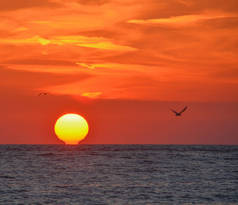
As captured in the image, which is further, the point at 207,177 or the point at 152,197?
the point at 207,177

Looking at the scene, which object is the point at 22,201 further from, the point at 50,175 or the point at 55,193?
the point at 50,175

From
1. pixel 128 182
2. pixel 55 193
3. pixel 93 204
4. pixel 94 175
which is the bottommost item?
pixel 93 204

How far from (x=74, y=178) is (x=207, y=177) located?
16.6 m

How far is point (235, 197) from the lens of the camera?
45.2m

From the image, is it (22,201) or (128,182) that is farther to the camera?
(128,182)

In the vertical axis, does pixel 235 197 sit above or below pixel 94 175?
below

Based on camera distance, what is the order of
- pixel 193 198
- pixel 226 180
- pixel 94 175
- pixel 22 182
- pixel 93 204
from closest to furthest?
pixel 93 204
pixel 193 198
pixel 22 182
pixel 226 180
pixel 94 175

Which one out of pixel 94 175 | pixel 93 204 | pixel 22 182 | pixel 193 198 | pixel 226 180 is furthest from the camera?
pixel 94 175

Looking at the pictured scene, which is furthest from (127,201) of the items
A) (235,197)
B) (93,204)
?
(235,197)

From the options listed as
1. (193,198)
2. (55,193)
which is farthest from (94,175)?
(193,198)

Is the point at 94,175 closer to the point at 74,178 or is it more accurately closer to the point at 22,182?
the point at 74,178

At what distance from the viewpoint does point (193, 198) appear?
146 ft

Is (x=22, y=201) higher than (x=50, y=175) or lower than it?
lower

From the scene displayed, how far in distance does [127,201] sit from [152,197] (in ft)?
10.8
